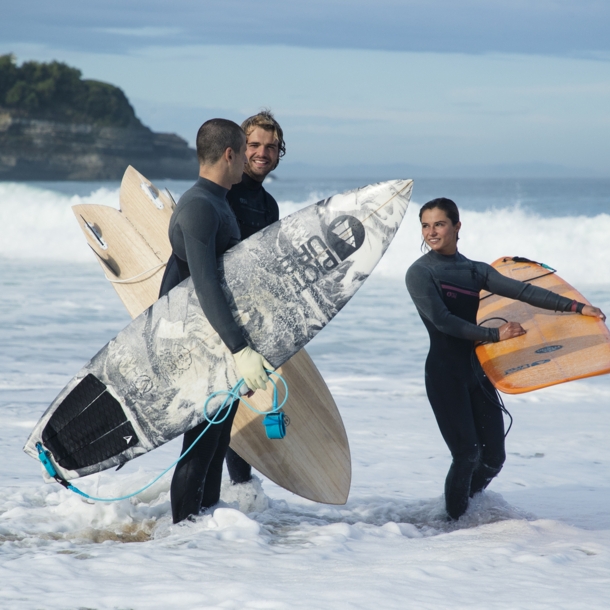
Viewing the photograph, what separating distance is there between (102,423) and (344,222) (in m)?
1.29

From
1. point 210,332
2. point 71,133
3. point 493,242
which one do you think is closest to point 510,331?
point 210,332

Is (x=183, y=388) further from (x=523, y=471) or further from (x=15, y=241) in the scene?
(x=15, y=241)

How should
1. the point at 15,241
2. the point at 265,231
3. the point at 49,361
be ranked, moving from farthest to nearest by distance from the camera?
the point at 15,241
the point at 49,361
the point at 265,231

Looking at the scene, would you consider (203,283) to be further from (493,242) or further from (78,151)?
(78,151)

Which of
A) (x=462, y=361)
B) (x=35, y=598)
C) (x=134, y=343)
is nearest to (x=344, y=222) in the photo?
(x=462, y=361)

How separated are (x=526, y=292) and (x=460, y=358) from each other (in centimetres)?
39

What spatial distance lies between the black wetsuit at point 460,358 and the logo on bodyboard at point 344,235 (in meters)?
0.27

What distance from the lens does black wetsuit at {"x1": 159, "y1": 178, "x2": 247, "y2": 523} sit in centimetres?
264

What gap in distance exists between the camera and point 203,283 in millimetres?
2650

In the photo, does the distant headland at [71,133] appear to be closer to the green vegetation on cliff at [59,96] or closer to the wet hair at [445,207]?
the green vegetation on cliff at [59,96]

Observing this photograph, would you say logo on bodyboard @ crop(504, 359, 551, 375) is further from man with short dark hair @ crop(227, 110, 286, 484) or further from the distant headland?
the distant headland

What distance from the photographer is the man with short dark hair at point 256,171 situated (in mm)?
3336

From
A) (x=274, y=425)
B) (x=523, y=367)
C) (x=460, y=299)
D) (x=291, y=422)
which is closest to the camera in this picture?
(x=274, y=425)

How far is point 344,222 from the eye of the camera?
3160 mm
